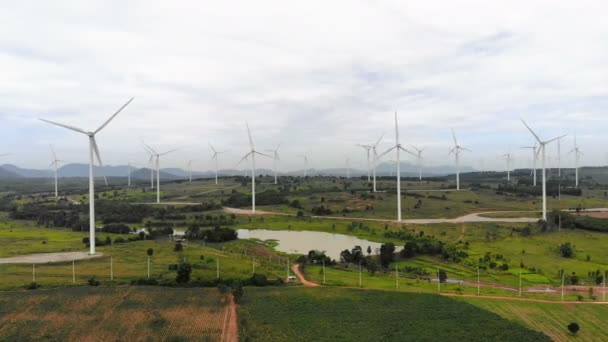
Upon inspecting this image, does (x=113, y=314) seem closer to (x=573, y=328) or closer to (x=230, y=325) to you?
(x=230, y=325)

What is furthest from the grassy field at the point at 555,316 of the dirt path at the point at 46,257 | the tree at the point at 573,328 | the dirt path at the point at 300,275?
the dirt path at the point at 46,257

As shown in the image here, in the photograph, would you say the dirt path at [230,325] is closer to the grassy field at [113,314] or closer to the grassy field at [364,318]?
the grassy field at [113,314]

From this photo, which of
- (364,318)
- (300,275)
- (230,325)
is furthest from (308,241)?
(230,325)

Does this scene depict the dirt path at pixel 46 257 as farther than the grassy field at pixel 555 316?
Yes

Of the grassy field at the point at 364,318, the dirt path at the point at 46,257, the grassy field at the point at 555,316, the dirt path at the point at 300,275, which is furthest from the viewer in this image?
the dirt path at the point at 46,257

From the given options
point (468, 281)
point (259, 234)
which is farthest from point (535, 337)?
point (259, 234)
